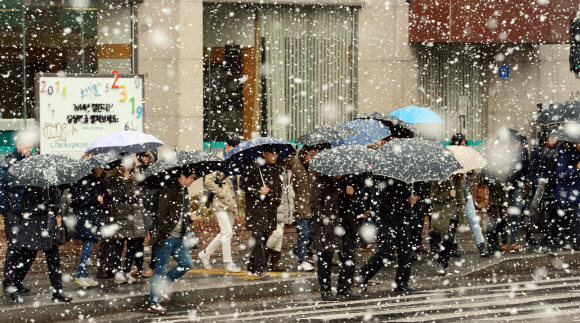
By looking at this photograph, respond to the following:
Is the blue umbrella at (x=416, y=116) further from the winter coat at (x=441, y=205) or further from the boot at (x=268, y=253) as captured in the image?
the boot at (x=268, y=253)

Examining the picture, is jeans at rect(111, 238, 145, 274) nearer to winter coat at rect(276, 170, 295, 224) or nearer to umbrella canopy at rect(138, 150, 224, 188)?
umbrella canopy at rect(138, 150, 224, 188)

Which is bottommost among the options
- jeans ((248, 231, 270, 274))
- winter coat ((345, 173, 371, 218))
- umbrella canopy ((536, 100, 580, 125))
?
jeans ((248, 231, 270, 274))

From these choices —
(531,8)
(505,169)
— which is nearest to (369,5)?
(531,8)

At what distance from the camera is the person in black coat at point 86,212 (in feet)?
34.7

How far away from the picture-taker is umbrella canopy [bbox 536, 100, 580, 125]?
489 inches

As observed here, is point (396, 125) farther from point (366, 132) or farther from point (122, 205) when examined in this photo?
point (122, 205)

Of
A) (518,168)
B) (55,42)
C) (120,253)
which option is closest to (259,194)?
(120,253)

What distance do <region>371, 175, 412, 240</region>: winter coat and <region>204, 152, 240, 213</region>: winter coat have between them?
94.0 inches

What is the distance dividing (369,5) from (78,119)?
6874 millimetres

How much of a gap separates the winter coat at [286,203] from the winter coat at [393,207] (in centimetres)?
173

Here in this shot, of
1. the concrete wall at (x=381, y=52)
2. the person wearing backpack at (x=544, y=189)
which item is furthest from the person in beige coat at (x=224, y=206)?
the concrete wall at (x=381, y=52)

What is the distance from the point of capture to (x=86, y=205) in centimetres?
1066

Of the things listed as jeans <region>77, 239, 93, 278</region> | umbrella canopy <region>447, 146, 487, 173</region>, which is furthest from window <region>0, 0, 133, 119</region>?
umbrella canopy <region>447, 146, 487, 173</region>

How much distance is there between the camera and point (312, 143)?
10922 millimetres
